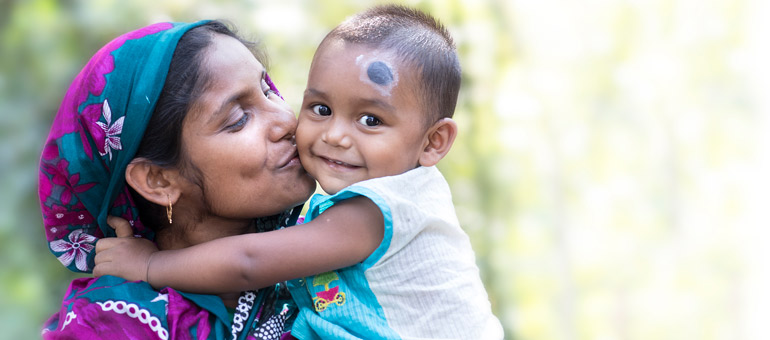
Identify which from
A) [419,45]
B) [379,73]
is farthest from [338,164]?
[419,45]

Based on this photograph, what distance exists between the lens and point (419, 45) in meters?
2.18

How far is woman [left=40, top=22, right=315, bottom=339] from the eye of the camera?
2059 millimetres

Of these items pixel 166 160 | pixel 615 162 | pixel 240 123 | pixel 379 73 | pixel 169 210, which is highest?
pixel 379 73

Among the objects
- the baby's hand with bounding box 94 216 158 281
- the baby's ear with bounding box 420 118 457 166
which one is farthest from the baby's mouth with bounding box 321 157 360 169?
the baby's hand with bounding box 94 216 158 281

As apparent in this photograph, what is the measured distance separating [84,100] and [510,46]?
3.77 metres

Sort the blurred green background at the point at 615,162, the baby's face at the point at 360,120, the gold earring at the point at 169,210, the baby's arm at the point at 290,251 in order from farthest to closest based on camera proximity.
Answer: the blurred green background at the point at 615,162
the gold earring at the point at 169,210
the baby's face at the point at 360,120
the baby's arm at the point at 290,251

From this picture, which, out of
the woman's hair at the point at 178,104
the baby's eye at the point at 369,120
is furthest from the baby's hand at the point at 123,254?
the baby's eye at the point at 369,120

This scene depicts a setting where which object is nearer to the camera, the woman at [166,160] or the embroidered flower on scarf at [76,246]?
the woman at [166,160]

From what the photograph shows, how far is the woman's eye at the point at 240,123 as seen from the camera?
2.15m

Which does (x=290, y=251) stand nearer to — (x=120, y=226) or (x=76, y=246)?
(x=120, y=226)

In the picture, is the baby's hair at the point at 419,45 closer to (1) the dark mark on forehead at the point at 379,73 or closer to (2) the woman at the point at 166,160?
(1) the dark mark on forehead at the point at 379,73

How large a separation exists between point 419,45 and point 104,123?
0.88 m

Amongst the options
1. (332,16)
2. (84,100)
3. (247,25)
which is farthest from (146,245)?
(332,16)

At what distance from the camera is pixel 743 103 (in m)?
5.89
